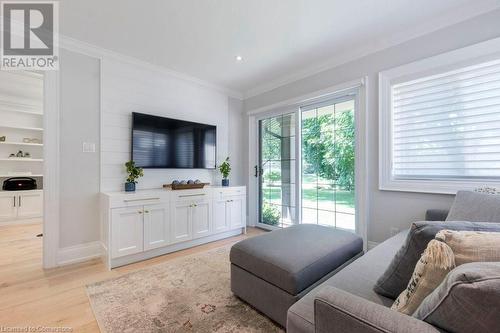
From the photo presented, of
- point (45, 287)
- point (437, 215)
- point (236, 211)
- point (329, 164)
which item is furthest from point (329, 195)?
point (45, 287)

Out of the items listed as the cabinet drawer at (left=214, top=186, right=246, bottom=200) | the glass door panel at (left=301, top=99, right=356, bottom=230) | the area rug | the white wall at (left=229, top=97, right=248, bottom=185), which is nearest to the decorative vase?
the area rug

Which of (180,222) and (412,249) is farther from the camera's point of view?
(180,222)

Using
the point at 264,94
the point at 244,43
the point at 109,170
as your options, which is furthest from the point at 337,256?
the point at 264,94

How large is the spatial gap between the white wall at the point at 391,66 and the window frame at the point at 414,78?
0.20ft

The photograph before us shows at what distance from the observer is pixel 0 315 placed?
1.64 m

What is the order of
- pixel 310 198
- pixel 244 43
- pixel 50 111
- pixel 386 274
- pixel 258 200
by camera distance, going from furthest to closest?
pixel 258 200 < pixel 310 198 < pixel 244 43 < pixel 50 111 < pixel 386 274

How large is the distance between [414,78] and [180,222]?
312 centimetres

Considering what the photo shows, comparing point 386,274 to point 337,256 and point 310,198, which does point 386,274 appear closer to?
point 337,256

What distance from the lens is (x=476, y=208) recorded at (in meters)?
1.62

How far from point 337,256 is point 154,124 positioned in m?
2.72

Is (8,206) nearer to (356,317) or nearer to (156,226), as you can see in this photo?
(156,226)

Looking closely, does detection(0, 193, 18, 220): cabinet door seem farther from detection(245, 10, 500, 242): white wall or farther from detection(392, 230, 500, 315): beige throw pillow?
detection(392, 230, 500, 315): beige throw pillow

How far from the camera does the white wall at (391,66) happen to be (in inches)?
80.4

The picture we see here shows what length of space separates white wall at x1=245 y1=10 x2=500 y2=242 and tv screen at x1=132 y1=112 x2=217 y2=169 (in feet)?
6.23
